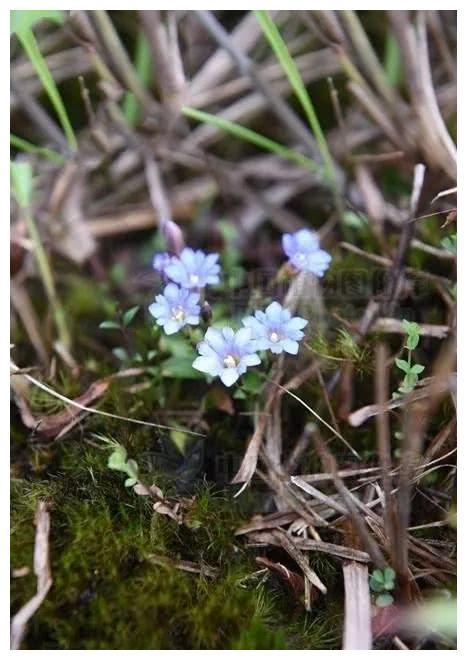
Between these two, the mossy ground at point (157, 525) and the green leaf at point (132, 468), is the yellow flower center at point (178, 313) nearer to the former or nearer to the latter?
the mossy ground at point (157, 525)

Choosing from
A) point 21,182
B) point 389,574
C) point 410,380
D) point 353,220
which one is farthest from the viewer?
point 353,220

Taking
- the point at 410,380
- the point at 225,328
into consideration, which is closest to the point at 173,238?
the point at 225,328

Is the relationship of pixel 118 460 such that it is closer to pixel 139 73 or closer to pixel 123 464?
pixel 123 464

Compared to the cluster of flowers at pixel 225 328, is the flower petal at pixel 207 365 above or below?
below

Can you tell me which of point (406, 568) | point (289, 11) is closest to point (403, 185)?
point (289, 11)

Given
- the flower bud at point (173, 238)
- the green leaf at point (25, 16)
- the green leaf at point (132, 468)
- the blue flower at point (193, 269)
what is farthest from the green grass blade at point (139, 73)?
the green leaf at point (132, 468)

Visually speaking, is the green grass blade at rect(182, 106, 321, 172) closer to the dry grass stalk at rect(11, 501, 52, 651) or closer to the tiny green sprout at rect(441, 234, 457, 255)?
the tiny green sprout at rect(441, 234, 457, 255)
